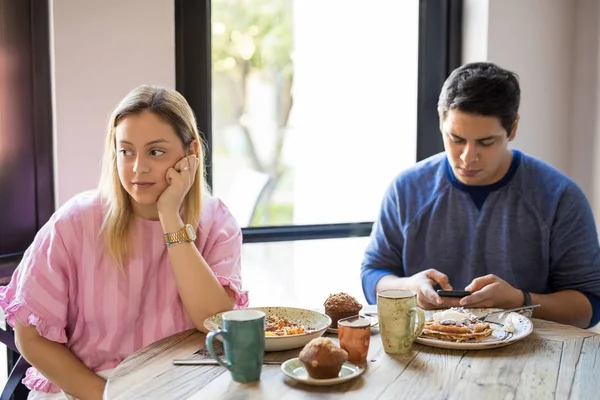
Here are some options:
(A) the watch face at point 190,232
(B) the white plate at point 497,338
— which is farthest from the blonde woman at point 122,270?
(B) the white plate at point 497,338

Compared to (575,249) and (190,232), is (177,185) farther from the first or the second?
(575,249)

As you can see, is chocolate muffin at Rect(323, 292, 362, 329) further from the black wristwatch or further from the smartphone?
the black wristwatch

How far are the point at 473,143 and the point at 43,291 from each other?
116 cm

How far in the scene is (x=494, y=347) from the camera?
1.52 metres

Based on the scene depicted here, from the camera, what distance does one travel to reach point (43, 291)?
1769mm

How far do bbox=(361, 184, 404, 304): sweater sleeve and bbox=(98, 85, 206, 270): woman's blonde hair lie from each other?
1.87ft

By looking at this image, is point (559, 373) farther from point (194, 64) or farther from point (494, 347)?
point (194, 64)

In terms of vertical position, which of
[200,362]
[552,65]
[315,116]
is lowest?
[200,362]

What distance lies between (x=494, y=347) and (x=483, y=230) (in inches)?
25.9

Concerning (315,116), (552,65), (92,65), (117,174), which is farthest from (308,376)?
(552,65)

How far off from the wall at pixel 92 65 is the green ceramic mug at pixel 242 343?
1361 millimetres

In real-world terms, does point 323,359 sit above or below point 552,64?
below

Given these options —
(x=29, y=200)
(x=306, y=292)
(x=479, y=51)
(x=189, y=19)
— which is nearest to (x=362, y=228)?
(x=306, y=292)

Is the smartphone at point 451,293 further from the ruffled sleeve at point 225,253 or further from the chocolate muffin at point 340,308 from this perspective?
the ruffled sleeve at point 225,253
